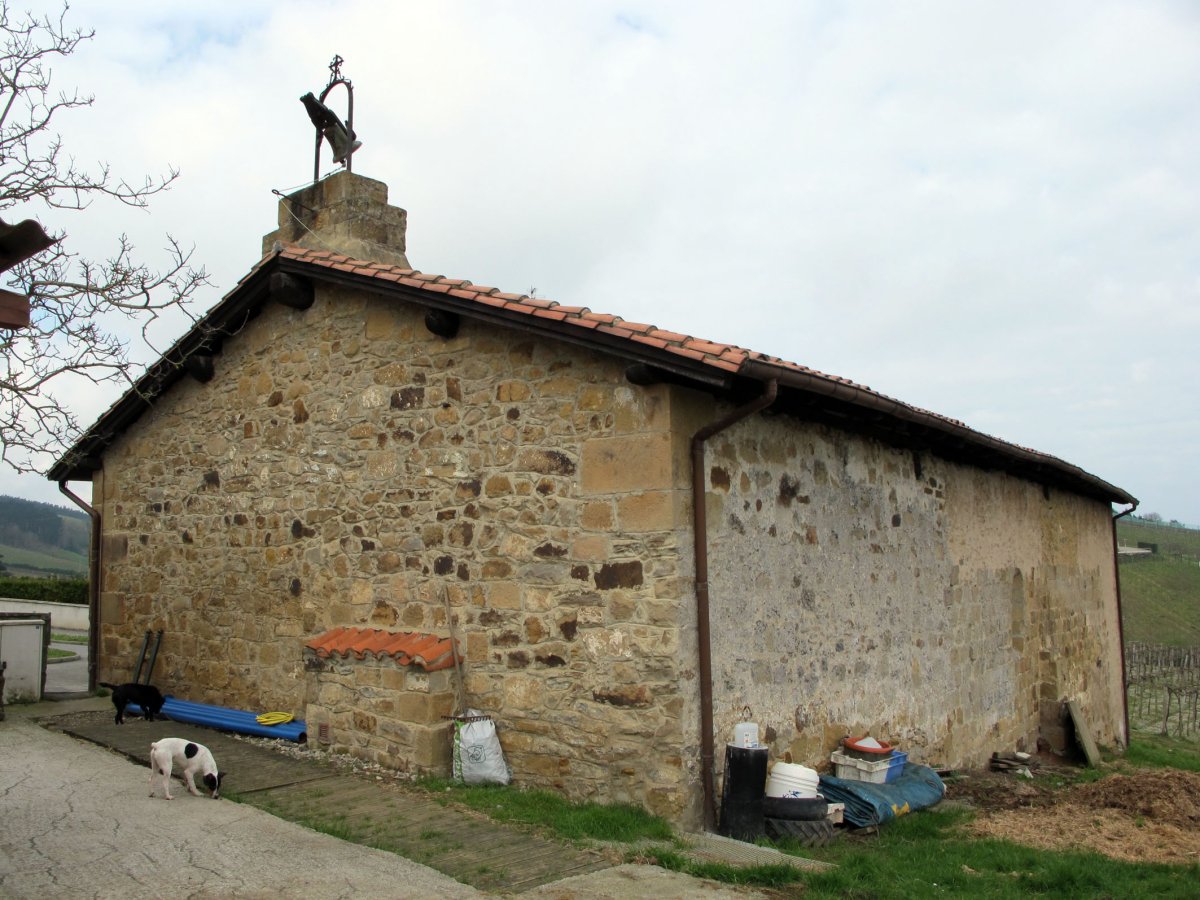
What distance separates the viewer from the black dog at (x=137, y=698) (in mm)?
8391

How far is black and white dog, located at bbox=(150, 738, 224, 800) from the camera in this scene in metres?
6.30

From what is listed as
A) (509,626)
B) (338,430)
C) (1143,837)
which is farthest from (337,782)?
(1143,837)

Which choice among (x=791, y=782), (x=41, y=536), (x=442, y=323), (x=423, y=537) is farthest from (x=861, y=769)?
(x=41, y=536)

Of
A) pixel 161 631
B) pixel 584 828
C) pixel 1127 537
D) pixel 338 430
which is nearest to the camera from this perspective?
pixel 584 828

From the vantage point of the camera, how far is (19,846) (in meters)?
5.32

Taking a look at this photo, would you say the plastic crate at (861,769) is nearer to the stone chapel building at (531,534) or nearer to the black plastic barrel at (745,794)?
the stone chapel building at (531,534)

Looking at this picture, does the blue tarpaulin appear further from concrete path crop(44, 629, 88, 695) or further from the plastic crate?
concrete path crop(44, 629, 88, 695)

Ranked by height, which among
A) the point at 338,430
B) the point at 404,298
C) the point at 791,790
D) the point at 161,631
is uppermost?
the point at 404,298

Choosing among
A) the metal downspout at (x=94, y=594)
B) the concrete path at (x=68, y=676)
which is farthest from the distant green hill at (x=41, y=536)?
the metal downspout at (x=94, y=594)

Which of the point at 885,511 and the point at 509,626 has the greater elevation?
the point at 885,511

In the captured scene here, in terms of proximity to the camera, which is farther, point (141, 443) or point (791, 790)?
point (141, 443)

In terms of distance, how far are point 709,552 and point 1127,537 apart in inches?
2706

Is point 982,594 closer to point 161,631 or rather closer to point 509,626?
point 509,626

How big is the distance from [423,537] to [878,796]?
382cm
